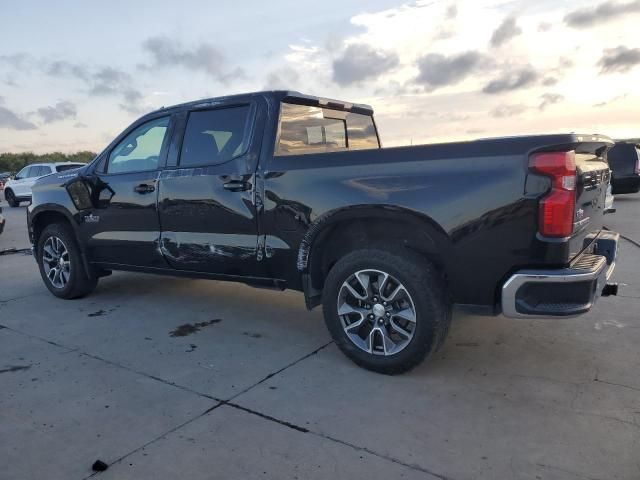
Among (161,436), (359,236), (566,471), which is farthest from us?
(359,236)

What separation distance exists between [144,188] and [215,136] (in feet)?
2.78

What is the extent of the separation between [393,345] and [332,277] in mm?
606

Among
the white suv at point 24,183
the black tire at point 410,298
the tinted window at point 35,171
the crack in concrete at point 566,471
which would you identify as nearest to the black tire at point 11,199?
the white suv at point 24,183

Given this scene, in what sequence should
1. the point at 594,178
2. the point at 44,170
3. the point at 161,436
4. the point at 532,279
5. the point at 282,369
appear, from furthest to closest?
1. the point at 44,170
2. the point at 282,369
3. the point at 594,178
4. the point at 532,279
5. the point at 161,436

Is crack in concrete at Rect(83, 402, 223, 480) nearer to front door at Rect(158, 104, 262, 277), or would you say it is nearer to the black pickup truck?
the black pickup truck

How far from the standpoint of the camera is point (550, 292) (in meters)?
2.96

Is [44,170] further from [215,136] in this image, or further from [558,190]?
[558,190]

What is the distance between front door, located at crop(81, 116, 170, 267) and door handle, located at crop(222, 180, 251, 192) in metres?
0.88

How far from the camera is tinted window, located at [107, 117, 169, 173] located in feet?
15.5

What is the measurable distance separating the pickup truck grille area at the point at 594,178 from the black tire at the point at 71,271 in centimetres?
462

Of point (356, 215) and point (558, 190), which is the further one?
point (356, 215)

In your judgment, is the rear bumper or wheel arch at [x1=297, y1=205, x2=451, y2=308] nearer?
the rear bumper

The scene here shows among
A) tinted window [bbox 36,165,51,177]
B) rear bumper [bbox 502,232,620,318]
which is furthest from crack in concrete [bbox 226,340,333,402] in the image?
tinted window [bbox 36,165,51,177]

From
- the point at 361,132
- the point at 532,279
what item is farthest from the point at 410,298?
the point at 361,132
